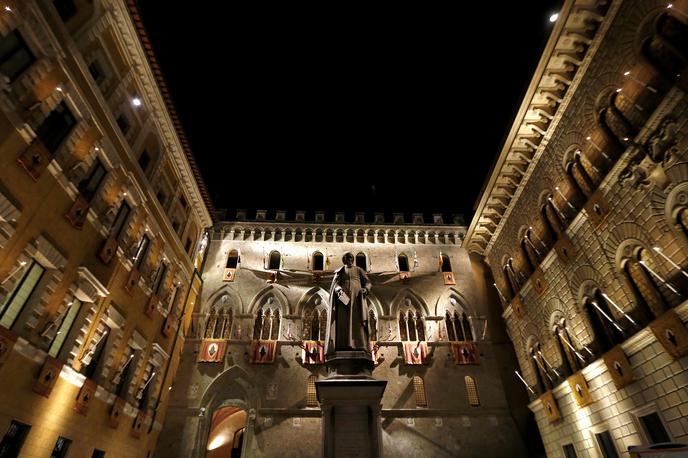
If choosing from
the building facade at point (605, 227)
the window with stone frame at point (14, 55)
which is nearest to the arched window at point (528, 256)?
the building facade at point (605, 227)

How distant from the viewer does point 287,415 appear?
863 inches

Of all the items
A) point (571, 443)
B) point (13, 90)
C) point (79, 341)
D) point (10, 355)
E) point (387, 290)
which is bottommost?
point (571, 443)

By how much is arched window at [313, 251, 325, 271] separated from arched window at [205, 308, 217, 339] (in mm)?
7734

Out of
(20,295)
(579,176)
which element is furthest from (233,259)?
(579,176)

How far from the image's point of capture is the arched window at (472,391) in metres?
23.0

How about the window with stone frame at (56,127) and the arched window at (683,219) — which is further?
the window with stone frame at (56,127)

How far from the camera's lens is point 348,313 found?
1231cm

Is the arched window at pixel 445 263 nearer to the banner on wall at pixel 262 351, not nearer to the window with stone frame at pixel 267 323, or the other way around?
the window with stone frame at pixel 267 323

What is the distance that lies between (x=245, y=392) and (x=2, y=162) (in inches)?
674

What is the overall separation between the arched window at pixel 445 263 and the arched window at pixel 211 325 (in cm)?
1685

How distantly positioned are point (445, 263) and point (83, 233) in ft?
75.4

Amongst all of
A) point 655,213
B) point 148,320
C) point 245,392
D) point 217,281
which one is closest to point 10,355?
point 148,320

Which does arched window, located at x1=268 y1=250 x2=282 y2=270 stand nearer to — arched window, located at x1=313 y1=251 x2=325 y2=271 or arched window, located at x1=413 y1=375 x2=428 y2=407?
arched window, located at x1=313 y1=251 x2=325 y2=271

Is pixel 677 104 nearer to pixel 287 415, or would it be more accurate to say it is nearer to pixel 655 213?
pixel 655 213
